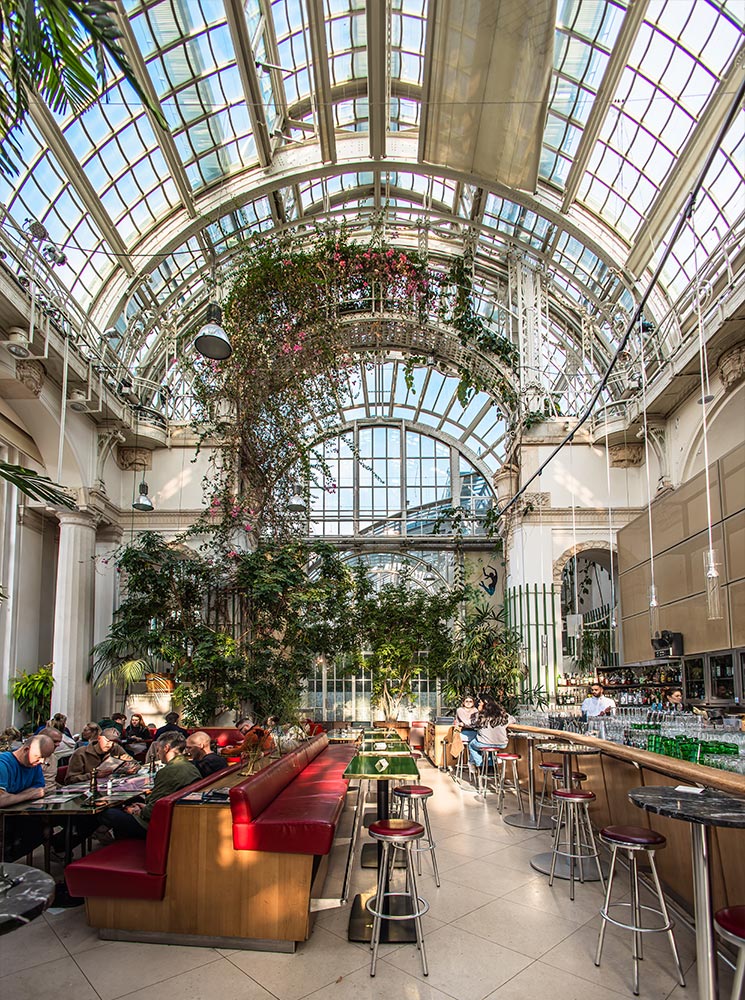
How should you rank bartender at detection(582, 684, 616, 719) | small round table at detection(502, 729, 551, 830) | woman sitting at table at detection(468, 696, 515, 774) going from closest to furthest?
1. small round table at detection(502, 729, 551, 830)
2. woman sitting at table at detection(468, 696, 515, 774)
3. bartender at detection(582, 684, 616, 719)

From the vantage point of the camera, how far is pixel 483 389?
51.9ft

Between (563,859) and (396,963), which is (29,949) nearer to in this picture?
(396,963)

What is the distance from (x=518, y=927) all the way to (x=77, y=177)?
11.3 meters

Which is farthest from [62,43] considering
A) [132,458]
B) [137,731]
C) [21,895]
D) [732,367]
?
[132,458]

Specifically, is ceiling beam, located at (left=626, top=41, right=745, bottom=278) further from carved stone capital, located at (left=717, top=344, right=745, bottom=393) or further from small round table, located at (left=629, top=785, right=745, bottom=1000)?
small round table, located at (left=629, top=785, right=745, bottom=1000)

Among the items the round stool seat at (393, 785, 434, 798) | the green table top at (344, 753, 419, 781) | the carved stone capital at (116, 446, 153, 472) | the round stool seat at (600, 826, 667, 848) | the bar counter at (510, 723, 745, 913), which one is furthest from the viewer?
the carved stone capital at (116, 446, 153, 472)

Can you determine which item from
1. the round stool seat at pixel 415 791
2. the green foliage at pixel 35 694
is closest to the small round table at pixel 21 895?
the round stool seat at pixel 415 791

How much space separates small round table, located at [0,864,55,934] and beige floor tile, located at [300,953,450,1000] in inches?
72.5

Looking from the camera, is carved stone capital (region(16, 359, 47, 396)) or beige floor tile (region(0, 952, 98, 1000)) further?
carved stone capital (region(16, 359, 47, 396))

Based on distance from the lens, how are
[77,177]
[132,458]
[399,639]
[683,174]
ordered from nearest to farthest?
1. [683,174]
2. [77,177]
3. [132,458]
4. [399,639]

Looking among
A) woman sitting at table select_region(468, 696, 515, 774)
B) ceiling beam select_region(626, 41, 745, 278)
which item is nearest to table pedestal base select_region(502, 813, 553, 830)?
woman sitting at table select_region(468, 696, 515, 774)

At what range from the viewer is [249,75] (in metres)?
10.6

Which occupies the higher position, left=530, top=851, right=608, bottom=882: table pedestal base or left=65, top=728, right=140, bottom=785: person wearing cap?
left=65, top=728, right=140, bottom=785: person wearing cap

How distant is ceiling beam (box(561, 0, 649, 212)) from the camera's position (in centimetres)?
923
